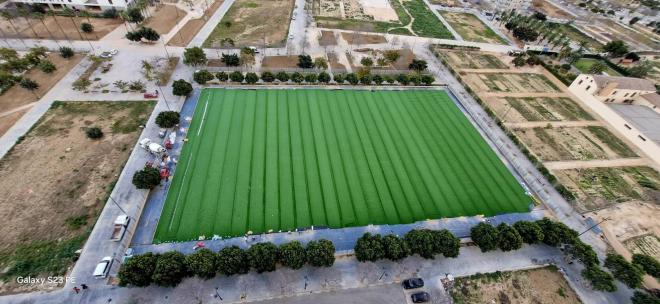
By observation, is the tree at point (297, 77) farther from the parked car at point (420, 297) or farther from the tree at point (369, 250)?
the parked car at point (420, 297)

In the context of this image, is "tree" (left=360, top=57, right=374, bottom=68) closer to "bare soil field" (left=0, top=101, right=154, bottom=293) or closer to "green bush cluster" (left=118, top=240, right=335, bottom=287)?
"bare soil field" (left=0, top=101, right=154, bottom=293)

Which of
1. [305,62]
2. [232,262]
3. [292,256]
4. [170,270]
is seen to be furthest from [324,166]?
[305,62]

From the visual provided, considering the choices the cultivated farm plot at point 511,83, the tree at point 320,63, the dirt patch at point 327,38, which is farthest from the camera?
the dirt patch at point 327,38

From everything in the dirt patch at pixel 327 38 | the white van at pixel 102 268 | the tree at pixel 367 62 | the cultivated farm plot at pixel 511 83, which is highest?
the tree at pixel 367 62

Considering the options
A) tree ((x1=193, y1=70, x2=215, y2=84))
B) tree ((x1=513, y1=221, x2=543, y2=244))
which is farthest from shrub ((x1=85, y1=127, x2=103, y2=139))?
tree ((x1=513, y1=221, x2=543, y2=244))

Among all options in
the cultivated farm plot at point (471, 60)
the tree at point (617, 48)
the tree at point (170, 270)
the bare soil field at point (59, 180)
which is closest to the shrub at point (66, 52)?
the bare soil field at point (59, 180)
